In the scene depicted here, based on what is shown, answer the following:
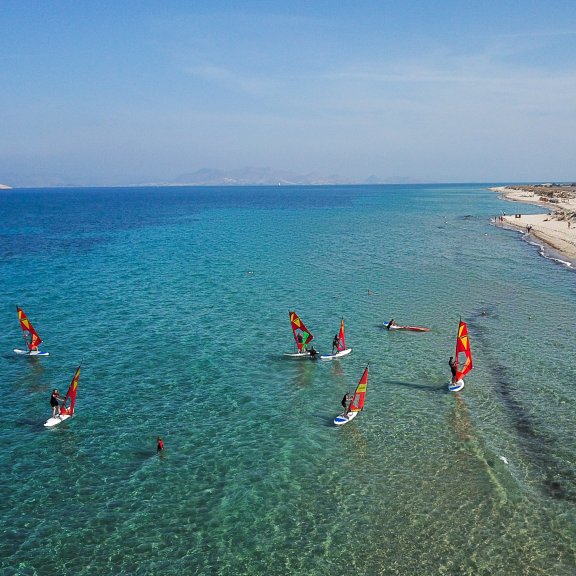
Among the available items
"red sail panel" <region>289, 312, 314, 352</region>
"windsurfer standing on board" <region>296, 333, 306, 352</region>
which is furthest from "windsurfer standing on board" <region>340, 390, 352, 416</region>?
"windsurfer standing on board" <region>296, 333, 306, 352</region>

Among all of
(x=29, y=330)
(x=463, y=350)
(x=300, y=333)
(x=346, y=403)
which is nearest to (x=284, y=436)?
(x=346, y=403)

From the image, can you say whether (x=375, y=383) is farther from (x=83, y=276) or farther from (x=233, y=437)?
(x=83, y=276)

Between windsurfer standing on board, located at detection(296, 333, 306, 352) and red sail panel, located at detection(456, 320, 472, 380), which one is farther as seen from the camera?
windsurfer standing on board, located at detection(296, 333, 306, 352)

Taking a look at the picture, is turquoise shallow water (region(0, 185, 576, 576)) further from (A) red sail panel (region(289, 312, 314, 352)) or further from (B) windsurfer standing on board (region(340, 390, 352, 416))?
(A) red sail panel (region(289, 312, 314, 352))

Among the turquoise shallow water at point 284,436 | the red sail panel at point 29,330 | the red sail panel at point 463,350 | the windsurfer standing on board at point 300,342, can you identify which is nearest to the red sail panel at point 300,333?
the windsurfer standing on board at point 300,342

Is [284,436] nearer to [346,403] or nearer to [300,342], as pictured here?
[346,403]
